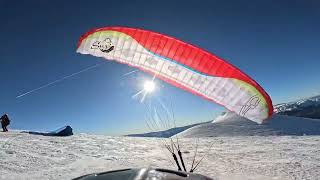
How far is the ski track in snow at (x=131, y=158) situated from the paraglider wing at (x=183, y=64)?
222 inches

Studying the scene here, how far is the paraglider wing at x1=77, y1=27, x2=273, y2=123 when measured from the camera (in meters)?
12.3

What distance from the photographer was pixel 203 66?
1241 cm

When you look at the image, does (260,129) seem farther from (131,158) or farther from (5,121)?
(5,121)

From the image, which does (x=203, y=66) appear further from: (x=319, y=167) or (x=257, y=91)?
(x=319, y=167)

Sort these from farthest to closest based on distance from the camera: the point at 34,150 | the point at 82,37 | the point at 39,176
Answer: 1. the point at 34,150
2. the point at 39,176
3. the point at 82,37

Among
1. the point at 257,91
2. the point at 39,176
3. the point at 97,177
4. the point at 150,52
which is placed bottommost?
the point at 39,176

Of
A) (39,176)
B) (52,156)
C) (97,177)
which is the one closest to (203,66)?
(97,177)

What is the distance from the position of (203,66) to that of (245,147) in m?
17.5

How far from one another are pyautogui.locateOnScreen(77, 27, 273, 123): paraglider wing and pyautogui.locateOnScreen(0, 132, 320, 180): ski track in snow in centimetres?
564

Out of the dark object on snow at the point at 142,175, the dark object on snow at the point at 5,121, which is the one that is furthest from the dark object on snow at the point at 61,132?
the dark object on snow at the point at 142,175

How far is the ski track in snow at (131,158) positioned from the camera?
17.5 meters

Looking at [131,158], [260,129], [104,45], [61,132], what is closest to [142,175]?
[104,45]

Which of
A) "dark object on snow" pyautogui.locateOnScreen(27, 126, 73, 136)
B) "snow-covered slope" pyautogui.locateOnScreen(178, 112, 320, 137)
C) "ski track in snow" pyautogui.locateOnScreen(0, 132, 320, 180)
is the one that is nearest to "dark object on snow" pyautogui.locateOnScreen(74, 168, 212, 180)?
"ski track in snow" pyautogui.locateOnScreen(0, 132, 320, 180)

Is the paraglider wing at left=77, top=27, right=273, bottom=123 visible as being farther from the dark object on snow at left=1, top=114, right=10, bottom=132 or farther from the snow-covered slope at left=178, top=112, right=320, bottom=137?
the snow-covered slope at left=178, top=112, right=320, bottom=137
